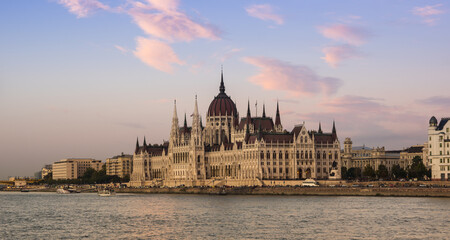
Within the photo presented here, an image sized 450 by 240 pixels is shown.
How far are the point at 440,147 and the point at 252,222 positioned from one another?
82.1 metres

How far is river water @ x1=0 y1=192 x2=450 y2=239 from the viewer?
263ft

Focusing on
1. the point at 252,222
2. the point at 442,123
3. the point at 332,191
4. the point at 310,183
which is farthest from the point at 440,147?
the point at 252,222

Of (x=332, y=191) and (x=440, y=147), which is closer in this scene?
(x=332, y=191)

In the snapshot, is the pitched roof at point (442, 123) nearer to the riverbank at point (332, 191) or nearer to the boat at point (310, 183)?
the riverbank at point (332, 191)

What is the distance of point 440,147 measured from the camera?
163750 millimetres

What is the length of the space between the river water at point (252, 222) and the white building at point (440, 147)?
1494 inches

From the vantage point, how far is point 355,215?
99812 millimetres

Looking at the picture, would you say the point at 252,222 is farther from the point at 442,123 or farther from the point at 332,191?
the point at 442,123

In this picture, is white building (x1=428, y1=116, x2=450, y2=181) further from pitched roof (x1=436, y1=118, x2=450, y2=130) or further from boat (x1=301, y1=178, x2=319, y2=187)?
boat (x1=301, y1=178, x2=319, y2=187)

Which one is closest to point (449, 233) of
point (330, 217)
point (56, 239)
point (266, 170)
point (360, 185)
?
point (330, 217)

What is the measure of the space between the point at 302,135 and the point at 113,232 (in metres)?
118

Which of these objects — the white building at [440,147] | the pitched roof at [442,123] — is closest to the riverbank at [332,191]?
the white building at [440,147]

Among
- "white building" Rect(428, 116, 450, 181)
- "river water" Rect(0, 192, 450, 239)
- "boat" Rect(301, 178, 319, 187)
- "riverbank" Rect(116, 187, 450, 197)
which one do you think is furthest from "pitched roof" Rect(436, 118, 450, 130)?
"river water" Rect(0, 192, 450, 239)

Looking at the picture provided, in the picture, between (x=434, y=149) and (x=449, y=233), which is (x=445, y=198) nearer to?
(x=434, y=149)
